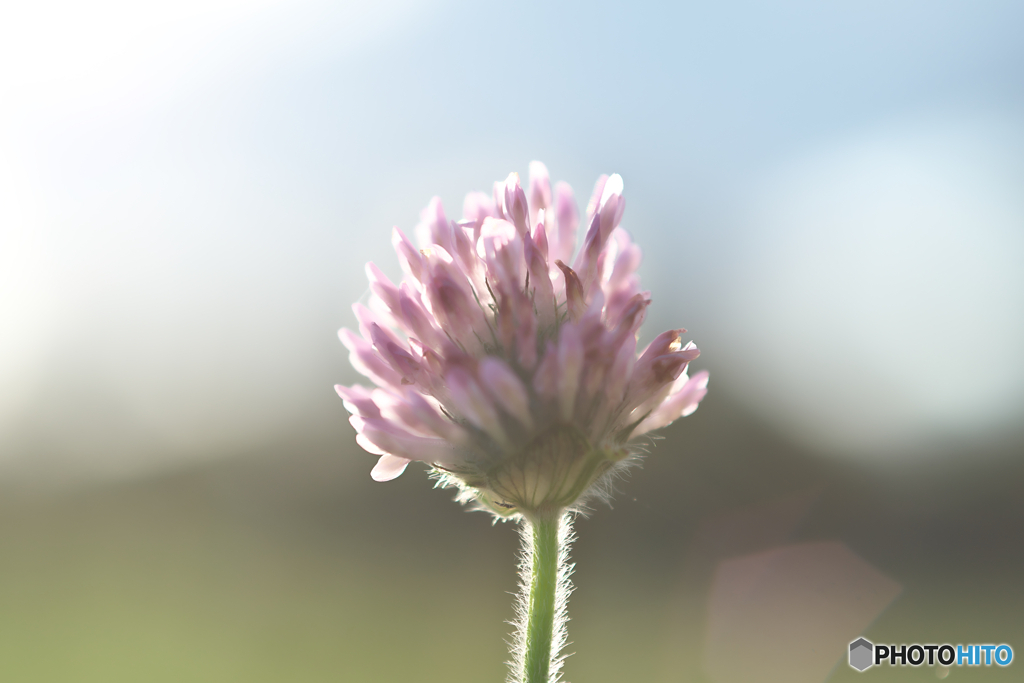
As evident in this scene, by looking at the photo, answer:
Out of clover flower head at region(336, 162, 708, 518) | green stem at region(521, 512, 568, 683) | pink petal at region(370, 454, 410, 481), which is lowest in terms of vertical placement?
green stem at region(521, 512, 568, 683)

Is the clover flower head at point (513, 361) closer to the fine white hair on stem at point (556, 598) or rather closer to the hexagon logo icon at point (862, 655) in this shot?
the fine white hair on stem at point (556, 598)

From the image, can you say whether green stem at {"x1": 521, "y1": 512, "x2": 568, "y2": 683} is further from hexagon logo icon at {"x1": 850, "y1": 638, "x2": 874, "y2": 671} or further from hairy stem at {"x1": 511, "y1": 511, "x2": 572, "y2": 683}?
hexagon logo icon at {"x1": 850, "y1": 638, "x2": 874, "y2": 671}

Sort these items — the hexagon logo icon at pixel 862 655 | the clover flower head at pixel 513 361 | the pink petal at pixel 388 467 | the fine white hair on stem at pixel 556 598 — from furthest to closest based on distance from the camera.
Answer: the hexagon logo icon at pixel 862 655, the pink petal at pixel 388 467, the fine white hair on stem at pixel 556 598, the clover flower head at pixel 513 361

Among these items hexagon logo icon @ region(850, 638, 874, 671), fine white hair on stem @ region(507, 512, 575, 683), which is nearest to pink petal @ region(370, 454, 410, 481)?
fine white hair on stem @ region(507, 512, 575, 683)

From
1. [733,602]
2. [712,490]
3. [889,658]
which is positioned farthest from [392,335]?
[712,490]

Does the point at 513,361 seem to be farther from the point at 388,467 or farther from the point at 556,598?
the point at 556,598

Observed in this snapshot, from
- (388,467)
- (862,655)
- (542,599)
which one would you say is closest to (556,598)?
(542,599)

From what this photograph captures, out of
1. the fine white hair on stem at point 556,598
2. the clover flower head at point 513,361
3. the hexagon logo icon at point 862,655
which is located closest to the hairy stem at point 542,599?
the fine white hair on stem at point 556,598
